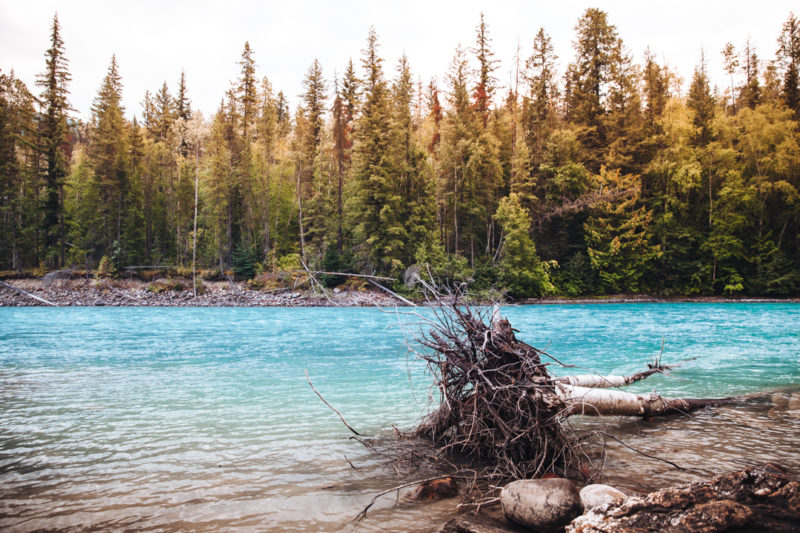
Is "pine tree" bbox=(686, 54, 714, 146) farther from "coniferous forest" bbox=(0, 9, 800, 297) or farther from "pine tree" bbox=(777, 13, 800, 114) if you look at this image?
"pine tree" bbox=(777, 13, 800, 114)

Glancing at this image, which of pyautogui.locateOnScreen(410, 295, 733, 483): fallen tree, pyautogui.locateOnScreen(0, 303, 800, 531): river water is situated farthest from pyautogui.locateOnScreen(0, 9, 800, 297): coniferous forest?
pyautogui.locateOnScreen(410, 295, 733, 483): fallen tree

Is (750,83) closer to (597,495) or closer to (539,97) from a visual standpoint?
(539,97)

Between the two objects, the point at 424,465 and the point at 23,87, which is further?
the point at 23,87

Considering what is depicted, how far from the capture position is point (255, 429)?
517 cm

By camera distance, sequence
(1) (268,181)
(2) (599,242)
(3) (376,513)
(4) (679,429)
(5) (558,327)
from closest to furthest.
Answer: (3) (376,513), (4) (679,429), (5) (558,327), (2) (599,242), (1) (268,181)

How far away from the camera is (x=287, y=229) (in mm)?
39844

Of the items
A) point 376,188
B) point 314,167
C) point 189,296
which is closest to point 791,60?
point 376,188

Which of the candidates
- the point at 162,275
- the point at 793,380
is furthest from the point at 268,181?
the point at 793,380

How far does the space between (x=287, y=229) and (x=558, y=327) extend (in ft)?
94.5

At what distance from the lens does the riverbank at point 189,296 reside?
92.7 feet

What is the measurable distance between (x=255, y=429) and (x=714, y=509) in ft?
15.1

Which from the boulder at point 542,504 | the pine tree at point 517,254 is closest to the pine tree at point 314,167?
the pine tree at point 517,254

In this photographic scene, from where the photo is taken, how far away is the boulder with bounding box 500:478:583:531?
274 cm

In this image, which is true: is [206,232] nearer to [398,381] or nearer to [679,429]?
[398,381]
